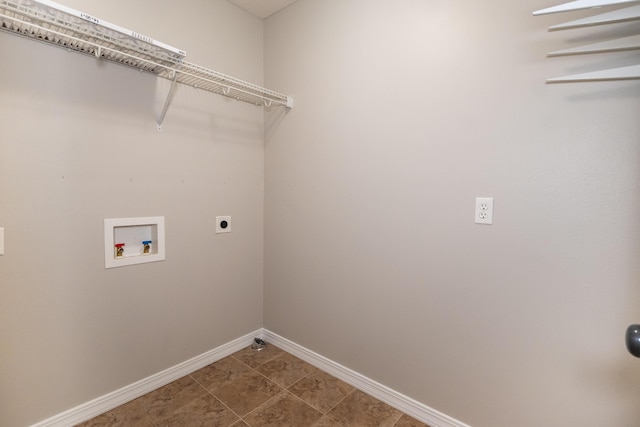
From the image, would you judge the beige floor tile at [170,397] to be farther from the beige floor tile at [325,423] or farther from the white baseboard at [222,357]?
the beige floor tile at [325,423]

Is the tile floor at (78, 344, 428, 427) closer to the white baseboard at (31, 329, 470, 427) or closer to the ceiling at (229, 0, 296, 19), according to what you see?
the white baseboard at (31, 329, 470, 427)

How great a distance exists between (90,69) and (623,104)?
2347 millimetres

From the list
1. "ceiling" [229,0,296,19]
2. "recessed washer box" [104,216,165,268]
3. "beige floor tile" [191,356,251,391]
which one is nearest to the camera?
"recessed washer box" [104,216,165,268]

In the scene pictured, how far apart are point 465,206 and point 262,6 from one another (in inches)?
78.5

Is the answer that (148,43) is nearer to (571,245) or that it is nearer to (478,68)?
(478,68)

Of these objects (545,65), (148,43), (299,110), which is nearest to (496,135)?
(545,65)

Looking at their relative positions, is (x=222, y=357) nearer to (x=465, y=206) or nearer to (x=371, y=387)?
(x=371, y=387)

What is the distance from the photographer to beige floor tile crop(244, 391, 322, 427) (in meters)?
1.59

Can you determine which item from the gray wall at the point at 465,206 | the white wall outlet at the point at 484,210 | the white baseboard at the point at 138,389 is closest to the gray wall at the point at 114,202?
the white baseboard at the point at 138,389

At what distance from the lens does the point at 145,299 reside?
5.89 feet

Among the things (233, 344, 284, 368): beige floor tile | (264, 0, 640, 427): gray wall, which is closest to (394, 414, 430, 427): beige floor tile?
Result: (264, 0, 640, 427): gray wall

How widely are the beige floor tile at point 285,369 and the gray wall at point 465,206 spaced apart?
0.54 ft

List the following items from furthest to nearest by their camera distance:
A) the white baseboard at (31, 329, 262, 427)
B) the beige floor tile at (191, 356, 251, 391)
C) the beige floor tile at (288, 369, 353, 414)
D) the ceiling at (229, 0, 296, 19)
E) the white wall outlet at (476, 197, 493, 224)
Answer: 1. the ceiling at (229, 0, 296, 19)
2. the beige floor tile at (191, 356, 251, 391)
3. the beige floor tile at (288, 369, 353, 414)
4. the white baseboard at (31, 329, 262, 427)
5. the white wall outlet at (476, 197, 493, 224)

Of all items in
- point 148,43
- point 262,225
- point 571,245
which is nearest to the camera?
point 571,245
